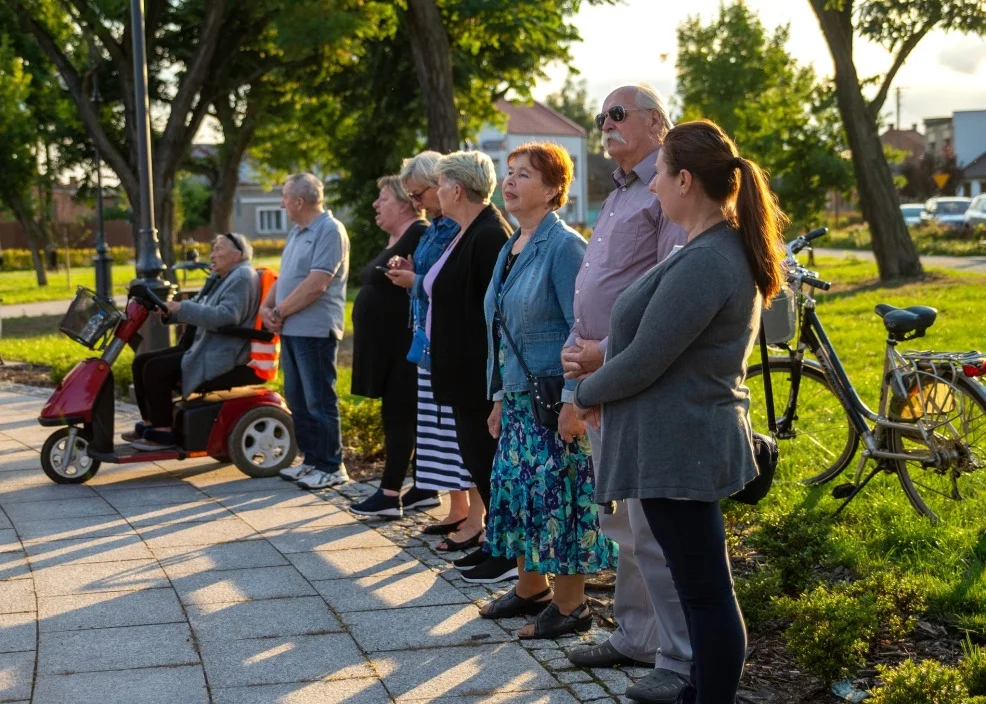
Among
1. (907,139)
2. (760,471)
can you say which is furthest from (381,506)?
(907,139)

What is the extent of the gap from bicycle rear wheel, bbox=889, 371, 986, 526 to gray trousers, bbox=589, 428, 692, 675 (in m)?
1.99

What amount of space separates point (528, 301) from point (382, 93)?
23337mm

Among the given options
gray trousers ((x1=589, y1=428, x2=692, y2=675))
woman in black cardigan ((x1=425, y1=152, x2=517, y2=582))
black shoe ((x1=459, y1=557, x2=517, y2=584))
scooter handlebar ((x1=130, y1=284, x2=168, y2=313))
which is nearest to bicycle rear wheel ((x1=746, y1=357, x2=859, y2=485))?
woman in black cardigan ((x1=425, y1=152, x2=517, y2=582))

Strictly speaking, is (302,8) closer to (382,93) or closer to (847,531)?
(382,93)

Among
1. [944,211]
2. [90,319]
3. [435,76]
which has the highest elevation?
[435,76]

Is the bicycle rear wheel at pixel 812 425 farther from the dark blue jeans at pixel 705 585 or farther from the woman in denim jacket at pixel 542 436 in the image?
the dark blue jeans at pixel 705 585

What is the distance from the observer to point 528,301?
4906 mm

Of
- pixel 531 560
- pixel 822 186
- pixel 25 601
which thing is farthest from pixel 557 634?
pixel 822 186

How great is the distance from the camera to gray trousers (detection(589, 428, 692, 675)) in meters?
4.11

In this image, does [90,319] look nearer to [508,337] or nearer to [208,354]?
[208,354]

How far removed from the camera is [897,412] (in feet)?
20.0

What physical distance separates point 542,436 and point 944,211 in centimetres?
4615

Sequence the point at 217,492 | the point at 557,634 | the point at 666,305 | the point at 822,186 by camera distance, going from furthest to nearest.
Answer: the point at 822,186 < the point at 217,492 < the point at 557,634 < the point at 666,305

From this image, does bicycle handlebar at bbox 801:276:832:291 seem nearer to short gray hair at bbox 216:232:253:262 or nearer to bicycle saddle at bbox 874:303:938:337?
bicycle saddle at bbox 874:303:938:337
